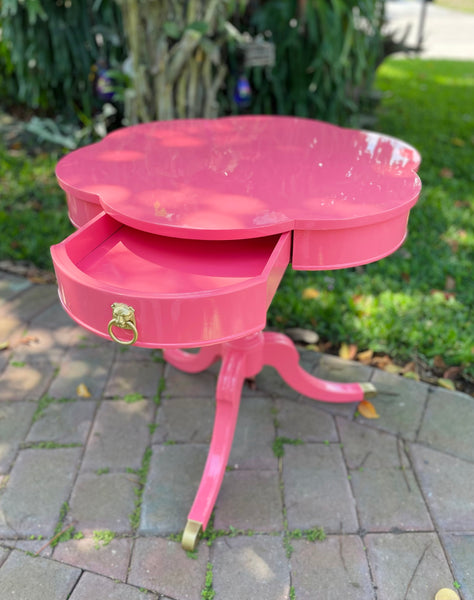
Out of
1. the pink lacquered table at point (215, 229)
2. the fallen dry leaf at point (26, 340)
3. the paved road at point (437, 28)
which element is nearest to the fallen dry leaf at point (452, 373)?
the pink lacquered table at point (215, 229)

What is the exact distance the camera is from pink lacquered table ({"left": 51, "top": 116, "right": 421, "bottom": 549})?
120cm

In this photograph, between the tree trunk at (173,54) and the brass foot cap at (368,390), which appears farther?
the tree trunk at (173,54)

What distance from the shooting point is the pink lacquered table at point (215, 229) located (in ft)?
3.94

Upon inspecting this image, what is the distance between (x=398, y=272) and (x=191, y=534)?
1.88 meters

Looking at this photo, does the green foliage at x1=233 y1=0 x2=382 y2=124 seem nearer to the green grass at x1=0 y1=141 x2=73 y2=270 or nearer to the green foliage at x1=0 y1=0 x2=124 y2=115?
the green foliage at x1=0 y1=0 x2=124 y2=115

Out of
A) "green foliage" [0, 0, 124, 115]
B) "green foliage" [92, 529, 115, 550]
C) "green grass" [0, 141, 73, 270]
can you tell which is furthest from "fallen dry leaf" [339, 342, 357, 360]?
"green foliage" [0, 0, 124, 115]

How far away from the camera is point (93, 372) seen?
92.5 inches

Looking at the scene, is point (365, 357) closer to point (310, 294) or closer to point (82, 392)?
point (310, 294)

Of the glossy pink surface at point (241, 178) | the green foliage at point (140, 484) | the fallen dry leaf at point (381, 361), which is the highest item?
the glossy pink surface at point (241, 178)

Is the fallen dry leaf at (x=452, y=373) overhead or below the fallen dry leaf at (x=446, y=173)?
below

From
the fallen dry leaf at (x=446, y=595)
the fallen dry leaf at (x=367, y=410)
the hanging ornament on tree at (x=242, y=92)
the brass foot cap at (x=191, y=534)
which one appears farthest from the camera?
the hanging ornament on tree at (x=242, y=92)

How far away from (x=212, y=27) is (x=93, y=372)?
6.30 feet

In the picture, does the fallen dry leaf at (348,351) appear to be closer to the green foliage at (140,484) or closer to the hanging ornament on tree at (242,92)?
the green foliage at (140,484)

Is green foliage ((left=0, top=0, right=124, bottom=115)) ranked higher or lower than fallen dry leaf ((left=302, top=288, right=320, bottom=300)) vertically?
higher
